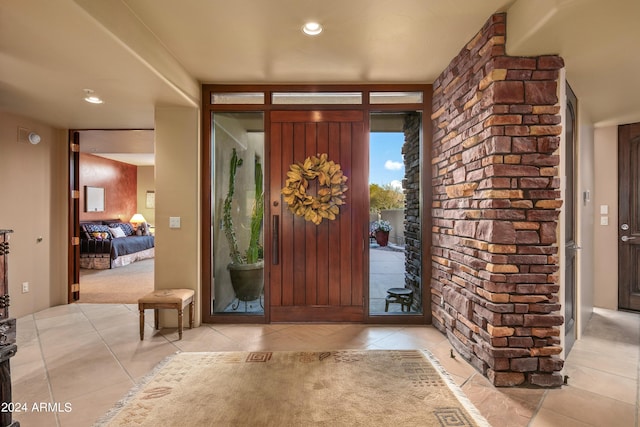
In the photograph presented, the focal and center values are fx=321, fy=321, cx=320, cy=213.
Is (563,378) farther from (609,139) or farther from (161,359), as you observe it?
(609,139)

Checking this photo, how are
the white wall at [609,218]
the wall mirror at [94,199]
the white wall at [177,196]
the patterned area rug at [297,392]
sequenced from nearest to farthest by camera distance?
the patterned area rug at [297,392]
the white wall at [177,196]
the white wall at [609,218]
the wall mirror at [94,199]

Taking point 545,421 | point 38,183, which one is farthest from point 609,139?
point 38,183

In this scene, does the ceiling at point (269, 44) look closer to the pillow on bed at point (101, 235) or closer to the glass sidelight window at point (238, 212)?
the glass sidelight window at point (238, 212)

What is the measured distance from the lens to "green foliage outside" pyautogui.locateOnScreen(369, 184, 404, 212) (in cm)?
399

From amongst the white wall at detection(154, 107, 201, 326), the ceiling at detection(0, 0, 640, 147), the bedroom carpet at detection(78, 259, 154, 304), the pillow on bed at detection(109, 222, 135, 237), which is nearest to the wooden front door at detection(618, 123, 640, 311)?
the ceiling at detection(0, 0, 640, 147)

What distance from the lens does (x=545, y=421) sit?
189cm

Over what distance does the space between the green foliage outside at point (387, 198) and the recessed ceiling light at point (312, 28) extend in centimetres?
186

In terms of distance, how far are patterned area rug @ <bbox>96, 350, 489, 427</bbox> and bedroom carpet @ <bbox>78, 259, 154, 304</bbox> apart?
267 centimetres

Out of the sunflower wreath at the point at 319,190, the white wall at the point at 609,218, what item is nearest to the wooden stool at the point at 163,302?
the sunflower wreath at the point at 319,190

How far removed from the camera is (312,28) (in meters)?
2.44

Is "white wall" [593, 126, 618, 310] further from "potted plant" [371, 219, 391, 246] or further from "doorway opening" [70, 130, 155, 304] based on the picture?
"doorway opening" [70, 130, 155, 304]

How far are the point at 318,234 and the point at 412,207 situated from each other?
1.30 meters

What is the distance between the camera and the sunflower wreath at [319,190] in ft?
11.3

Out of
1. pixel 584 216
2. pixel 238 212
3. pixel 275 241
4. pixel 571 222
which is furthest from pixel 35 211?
pixel 584 216
